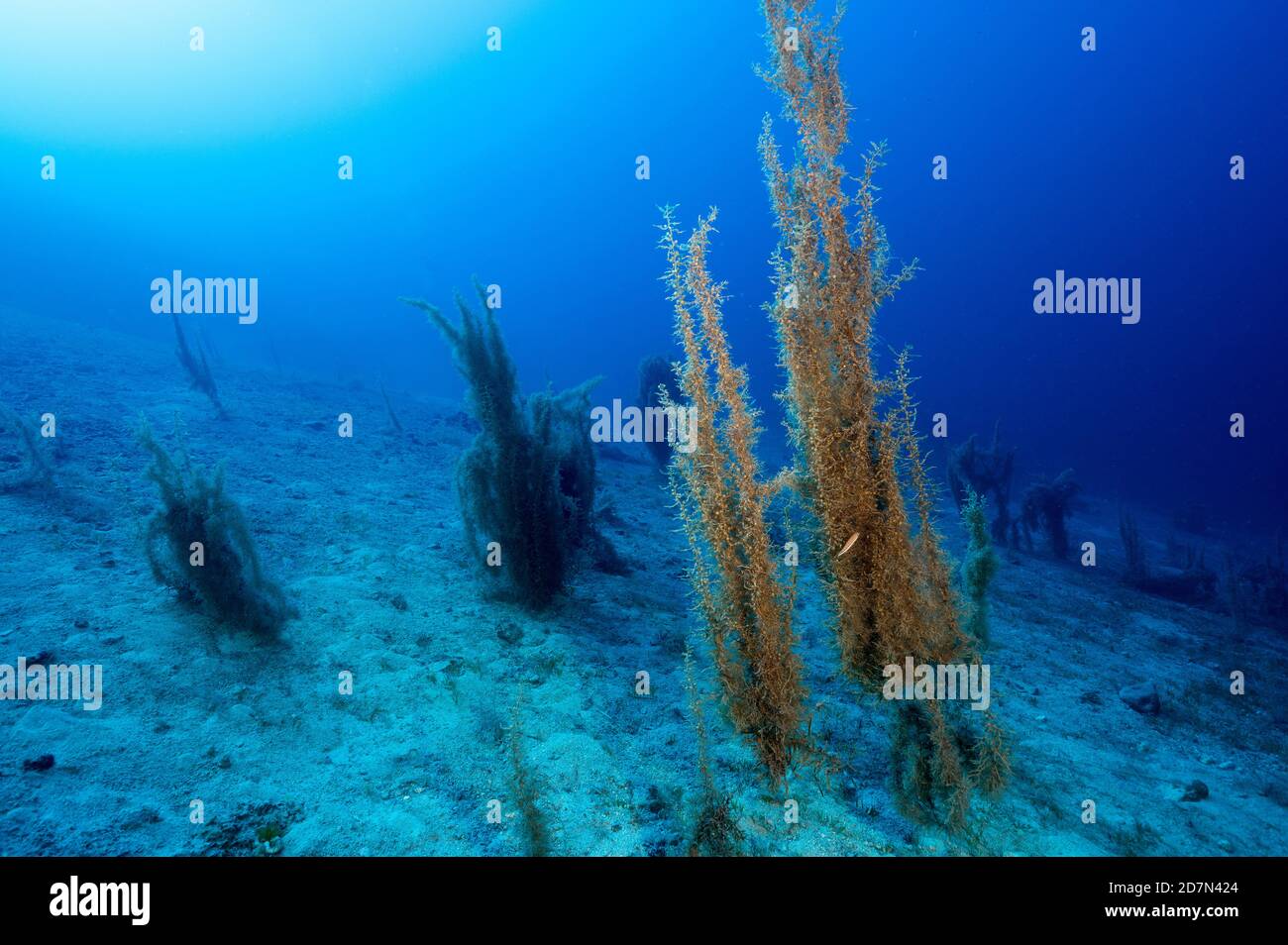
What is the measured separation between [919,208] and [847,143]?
137 meters

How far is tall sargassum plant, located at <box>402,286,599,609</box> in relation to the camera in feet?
A: 19.4

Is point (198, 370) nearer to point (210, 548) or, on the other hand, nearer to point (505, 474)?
point (210, 548)

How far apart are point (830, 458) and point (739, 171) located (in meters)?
137

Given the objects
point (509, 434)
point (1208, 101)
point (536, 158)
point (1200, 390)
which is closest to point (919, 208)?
point (1208, 101)

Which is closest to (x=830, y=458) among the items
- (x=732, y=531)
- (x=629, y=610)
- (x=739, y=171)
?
(x=732, y=531)

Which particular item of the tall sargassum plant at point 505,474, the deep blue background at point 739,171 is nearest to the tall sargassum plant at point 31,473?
the tall sargassum plant at point 505,474

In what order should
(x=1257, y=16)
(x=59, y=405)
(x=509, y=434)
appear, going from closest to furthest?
(x=509, y=434), (x=59, y=405), (x=1257, y=16)

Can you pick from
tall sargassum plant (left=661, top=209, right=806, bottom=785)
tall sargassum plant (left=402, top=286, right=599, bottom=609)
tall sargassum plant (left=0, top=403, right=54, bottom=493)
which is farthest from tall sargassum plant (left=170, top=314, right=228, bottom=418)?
tall sargassum plant (left=661, top=209, right=806, bottom=785)

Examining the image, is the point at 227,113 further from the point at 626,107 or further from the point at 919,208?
the point at 919,208

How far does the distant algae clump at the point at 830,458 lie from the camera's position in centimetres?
337

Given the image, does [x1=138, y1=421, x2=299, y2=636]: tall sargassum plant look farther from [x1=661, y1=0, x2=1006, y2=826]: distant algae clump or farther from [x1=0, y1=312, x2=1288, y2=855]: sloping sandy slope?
[x1=661, y1=0, x2=1006, y2=826]: distant algae clump

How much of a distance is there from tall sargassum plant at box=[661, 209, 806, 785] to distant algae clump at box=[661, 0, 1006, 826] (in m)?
0.01

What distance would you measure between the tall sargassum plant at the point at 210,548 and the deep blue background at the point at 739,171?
53.4 m

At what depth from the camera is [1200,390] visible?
78.1 m
